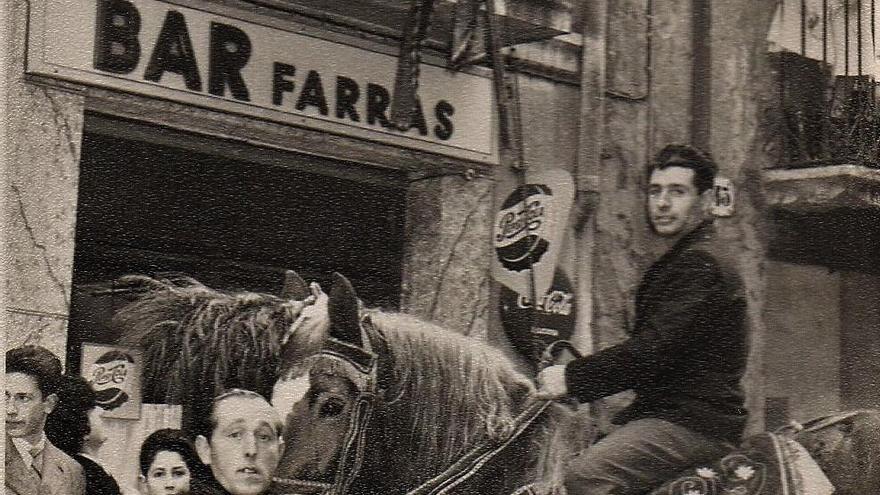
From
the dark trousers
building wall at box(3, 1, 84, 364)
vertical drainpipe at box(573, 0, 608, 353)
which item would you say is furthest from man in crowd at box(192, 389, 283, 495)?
vertical drainpipe at box(573, 0, 608, 353)

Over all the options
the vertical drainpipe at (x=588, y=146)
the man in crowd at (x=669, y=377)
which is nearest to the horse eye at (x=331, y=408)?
the man in crowd at (x=669, y=377)

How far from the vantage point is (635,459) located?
7.88 metres

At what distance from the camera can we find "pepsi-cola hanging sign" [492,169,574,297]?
7.93 meters

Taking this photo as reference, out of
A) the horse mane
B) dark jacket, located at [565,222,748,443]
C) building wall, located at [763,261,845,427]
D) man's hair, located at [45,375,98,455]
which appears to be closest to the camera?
man's hair, located at [45,375,98,455]

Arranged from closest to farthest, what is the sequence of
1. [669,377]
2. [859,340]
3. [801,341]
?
1. [669,377]
2. [801,341]
3. [859,340]

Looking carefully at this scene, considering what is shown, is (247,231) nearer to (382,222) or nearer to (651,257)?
(382,222)

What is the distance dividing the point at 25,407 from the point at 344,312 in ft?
5.38

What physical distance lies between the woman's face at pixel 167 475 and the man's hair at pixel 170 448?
0.02m

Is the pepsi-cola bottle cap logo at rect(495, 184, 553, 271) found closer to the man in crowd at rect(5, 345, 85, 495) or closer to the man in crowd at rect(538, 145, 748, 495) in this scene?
the man in crowd at rect(538, 145, 748, 495)

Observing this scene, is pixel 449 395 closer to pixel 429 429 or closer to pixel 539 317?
pixel 429 429

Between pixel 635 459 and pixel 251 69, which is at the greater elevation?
pixel 251 69

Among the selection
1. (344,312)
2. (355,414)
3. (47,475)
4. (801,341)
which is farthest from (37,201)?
(801,341)

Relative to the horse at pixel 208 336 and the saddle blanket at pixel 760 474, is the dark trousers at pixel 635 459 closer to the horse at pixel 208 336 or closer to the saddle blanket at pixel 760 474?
the saddle blanket at pixel 760 474

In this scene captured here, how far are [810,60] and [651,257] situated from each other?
1.76 m
